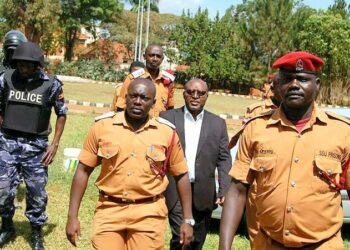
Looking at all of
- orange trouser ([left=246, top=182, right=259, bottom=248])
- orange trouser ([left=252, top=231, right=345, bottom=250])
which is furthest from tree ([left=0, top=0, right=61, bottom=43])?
orange trouser ([left=252, top=231, right=345, bottom=250])

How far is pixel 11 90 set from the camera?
16.4 feet

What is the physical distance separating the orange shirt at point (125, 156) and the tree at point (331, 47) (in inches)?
1336

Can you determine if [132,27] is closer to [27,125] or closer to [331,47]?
[331,47]

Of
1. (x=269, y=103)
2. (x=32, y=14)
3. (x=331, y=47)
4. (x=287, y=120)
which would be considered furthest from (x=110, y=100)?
(x=32, y=14)

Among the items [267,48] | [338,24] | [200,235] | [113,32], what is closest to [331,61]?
[338,24]

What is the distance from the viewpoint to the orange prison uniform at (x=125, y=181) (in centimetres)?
360

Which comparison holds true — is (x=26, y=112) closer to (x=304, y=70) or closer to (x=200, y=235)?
(x=200, y=235)

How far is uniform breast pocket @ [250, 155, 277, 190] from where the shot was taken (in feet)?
8.73

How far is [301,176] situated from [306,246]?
36 cm

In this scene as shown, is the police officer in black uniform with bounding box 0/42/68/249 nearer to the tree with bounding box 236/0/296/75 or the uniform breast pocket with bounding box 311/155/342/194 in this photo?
the uniform breast pocket with bounding box 311/155/342/194

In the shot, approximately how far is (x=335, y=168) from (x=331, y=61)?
36.6 metres

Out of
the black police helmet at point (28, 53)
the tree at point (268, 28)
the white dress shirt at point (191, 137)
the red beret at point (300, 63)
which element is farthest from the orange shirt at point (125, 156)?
the tree at point (268, 28)

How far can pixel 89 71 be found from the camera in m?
50.7

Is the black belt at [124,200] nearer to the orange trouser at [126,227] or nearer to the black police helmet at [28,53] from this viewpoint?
the orange trouser at [126,227]
